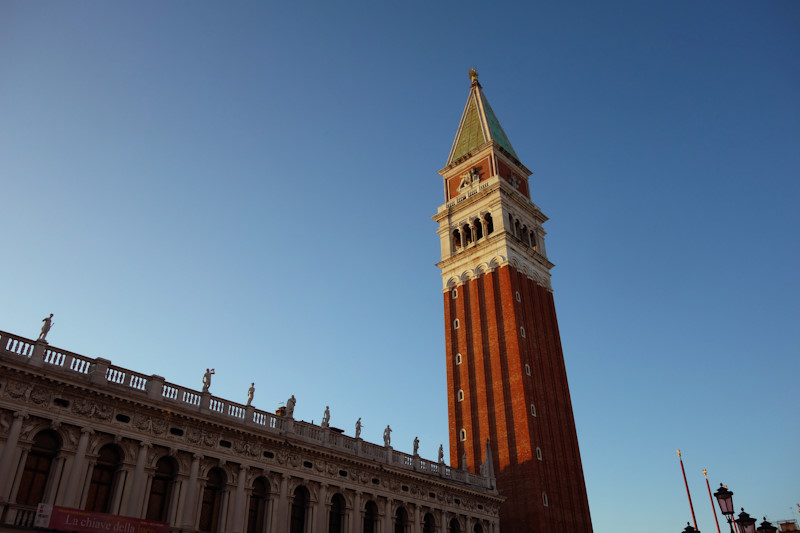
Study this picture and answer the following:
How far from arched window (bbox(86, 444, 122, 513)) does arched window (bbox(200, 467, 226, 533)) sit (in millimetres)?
4203

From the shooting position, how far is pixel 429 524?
133 feet

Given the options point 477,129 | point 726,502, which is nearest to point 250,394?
point 726,502

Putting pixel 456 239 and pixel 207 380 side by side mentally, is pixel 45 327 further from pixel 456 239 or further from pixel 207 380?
pixel 456 239

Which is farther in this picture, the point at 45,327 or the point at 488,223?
the point at 488,223

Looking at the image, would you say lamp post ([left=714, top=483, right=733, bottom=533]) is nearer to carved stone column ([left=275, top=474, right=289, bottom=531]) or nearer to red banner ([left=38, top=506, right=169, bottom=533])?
carved stone column ([left=275, top=474, right=289, bottom=531])

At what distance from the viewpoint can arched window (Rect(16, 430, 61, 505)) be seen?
2428 cm

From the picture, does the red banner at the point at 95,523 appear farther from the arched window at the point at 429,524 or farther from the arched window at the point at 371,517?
the arched window at the point at 429,524

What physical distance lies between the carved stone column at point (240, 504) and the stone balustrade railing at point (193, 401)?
7.33ft

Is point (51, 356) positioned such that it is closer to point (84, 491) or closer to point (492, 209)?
point (84, 491)


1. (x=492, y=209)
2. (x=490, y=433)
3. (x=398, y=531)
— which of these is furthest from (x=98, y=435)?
(x=492, y=209)

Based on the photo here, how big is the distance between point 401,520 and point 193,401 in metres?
15.7

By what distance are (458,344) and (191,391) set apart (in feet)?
114

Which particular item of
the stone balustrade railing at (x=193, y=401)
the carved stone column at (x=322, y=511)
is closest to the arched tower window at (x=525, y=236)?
the stone balustrade railing at (x=193, y=401)

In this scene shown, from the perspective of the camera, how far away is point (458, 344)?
203 feet
